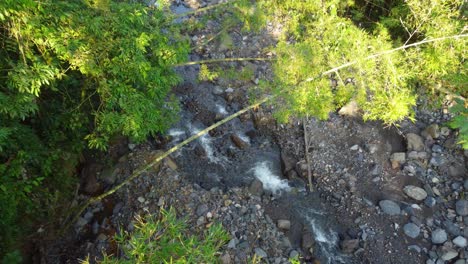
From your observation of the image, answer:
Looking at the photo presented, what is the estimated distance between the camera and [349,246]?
7.39 metres

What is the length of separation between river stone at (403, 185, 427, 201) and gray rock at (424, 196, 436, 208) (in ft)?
0.28

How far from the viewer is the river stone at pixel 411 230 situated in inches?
297

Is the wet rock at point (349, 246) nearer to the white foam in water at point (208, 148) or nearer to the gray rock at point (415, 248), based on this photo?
the gray rock at point (415, 248)

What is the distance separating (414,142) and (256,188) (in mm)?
4455

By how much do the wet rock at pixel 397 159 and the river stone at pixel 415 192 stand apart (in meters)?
0.66

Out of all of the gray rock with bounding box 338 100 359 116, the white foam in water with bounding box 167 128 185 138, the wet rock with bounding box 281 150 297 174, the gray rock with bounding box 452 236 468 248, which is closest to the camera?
the gray rock with bounding box 452 236 468 248

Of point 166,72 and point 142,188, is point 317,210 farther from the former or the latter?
point 166,72

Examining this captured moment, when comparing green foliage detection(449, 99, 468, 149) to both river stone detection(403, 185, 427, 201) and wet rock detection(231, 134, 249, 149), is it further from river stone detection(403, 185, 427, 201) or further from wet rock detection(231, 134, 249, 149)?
wet rock detection(231, 134, 249, 149)

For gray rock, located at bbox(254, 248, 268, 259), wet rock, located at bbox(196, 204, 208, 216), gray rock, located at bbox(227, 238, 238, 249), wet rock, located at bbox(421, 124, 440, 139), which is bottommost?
gray rock, located at bbox(254, 248, 268, 259)

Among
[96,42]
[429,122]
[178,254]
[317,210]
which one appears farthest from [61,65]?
[429,122]

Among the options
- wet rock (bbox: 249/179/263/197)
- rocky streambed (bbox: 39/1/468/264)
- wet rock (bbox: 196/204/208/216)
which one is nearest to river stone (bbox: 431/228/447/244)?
rocky streambed (bbox: 39/1/468/264)

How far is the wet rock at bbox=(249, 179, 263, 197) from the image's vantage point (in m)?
8.19

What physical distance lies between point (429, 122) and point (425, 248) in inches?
147

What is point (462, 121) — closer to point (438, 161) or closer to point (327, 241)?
point (438, 161)
